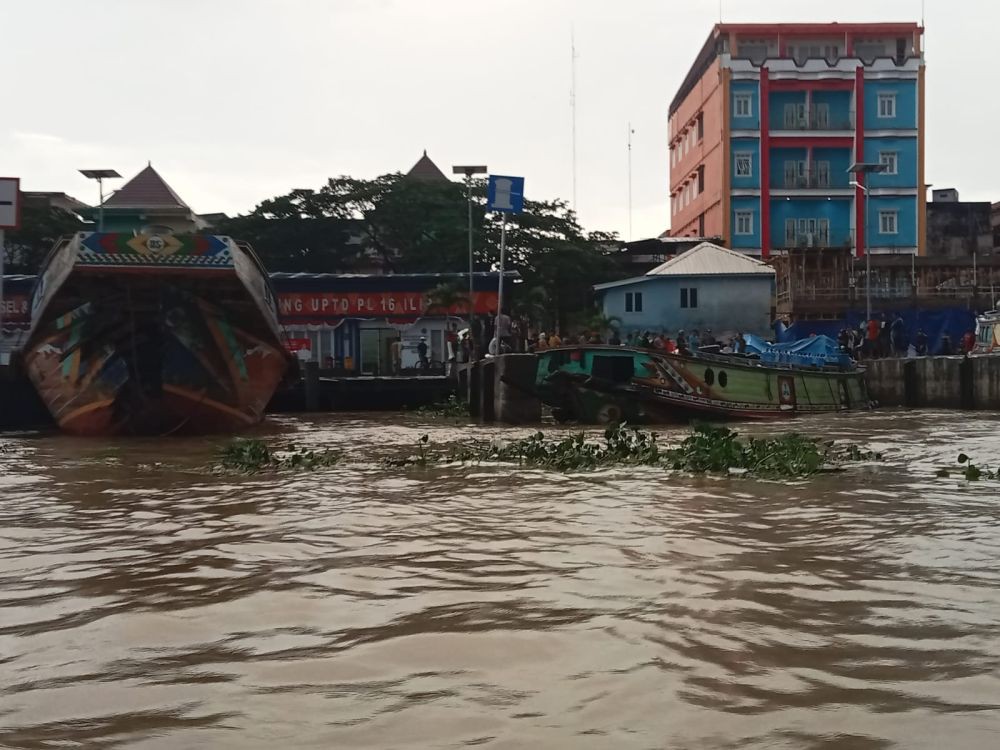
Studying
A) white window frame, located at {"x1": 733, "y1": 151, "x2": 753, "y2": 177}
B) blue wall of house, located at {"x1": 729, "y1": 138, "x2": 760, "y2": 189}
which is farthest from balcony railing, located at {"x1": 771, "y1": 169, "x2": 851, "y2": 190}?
white window frame, located at {"x1": 733, "y1": 151, "x2": 753, "y2": 177}

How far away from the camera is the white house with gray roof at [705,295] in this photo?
38.6 metres

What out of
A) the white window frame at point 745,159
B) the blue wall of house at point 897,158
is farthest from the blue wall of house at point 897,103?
the white window frame at point 745,159

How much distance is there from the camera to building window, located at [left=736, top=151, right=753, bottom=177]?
49.0 m

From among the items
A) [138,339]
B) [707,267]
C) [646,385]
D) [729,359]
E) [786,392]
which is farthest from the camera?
[707,267]

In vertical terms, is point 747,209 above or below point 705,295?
above

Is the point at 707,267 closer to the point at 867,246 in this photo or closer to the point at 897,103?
the point at 867,246

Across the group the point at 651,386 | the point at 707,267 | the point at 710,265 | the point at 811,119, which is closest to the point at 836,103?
the point at 811,119

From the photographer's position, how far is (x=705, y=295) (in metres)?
38.7

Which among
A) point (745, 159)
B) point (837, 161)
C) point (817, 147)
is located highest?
point (817, 147)

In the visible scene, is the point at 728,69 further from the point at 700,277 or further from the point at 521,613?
the point at 521,613

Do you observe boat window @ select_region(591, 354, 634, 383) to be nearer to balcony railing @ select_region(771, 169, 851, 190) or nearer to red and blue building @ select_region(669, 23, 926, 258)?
red and blue building @ select_region(669, 23, 926, 258)

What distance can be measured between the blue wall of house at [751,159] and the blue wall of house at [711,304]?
1191cm

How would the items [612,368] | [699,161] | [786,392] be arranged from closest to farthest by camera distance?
[612,368]
[786,392]
[699,161]

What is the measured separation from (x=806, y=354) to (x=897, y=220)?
30.4m
